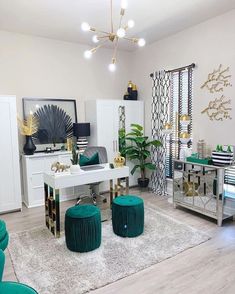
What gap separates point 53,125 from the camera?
466 cm

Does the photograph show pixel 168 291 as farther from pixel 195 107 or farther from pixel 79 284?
pixel 195 107

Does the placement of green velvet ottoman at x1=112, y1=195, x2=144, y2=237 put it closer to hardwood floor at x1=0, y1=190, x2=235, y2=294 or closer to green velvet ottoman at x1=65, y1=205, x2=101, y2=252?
green velvet ottoman at x1=65, y1=205, x2=101, y2=252

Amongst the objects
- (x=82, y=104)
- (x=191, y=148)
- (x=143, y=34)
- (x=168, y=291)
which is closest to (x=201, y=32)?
(x=143, y=34)

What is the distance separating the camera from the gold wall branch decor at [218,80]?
12.1 ft

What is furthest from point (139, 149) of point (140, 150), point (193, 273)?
point (193, 273)

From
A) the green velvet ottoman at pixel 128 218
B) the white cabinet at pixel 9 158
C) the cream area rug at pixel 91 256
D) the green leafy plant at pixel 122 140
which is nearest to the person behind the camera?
the cream area rug at pixel 91 256

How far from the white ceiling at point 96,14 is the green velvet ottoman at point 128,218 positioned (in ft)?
8.85

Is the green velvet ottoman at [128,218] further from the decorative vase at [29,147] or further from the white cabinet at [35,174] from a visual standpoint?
the decorative vase at [29,147]

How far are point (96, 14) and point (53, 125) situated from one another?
212cm

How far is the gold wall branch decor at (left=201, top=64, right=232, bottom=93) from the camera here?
3703 millimetres

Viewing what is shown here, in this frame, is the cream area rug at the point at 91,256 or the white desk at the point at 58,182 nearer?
the cream area rug at the point at 91,256

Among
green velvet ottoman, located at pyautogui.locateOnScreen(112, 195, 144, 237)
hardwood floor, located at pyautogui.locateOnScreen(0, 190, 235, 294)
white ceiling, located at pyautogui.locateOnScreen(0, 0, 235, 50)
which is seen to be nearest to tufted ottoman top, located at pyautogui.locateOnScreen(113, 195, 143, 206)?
green velvet ottoman, located at pyautogui.locateOnScreen(112, 195, 144, 237)

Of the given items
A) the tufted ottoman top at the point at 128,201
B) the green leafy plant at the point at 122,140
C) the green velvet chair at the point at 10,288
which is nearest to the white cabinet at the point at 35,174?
the green leafy plant at the point at 122,140

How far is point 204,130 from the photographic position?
13.4 ft
